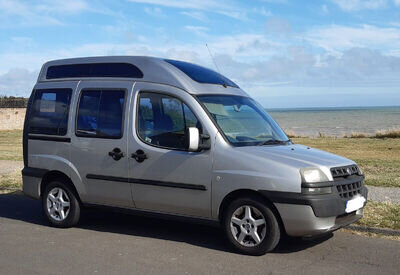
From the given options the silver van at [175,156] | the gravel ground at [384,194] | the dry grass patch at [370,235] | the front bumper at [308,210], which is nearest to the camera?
the front bumper at [308,210]

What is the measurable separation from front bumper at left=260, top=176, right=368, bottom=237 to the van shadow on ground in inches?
20.7

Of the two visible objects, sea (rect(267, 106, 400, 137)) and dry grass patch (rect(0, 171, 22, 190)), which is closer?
dry grass patch (rect(0, 171, 22, 190))

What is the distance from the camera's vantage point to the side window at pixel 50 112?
7.55 metres

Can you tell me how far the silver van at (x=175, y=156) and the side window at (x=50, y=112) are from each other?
0.02m

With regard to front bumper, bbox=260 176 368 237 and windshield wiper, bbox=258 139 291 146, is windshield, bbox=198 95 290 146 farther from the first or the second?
front bumper, bbox=260 176 368 237

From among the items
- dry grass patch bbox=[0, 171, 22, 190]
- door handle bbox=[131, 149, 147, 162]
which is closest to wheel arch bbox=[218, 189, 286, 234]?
door handle bbox=[131, 149, 147, 162]

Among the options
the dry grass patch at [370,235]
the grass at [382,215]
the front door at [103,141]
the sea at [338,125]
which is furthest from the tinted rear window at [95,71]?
the sea at [338,125]

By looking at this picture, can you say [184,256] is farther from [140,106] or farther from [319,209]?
[140,106]

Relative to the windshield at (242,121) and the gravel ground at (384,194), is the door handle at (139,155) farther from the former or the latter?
the gravel ground at (384,194)

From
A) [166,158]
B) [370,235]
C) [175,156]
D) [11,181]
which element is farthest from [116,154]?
[11,181]

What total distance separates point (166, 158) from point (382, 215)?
345 cm

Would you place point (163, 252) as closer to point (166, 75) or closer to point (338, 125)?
point (166, 75)

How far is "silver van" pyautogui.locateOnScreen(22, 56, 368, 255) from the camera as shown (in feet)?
19.1

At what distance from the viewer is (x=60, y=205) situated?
299 inches
